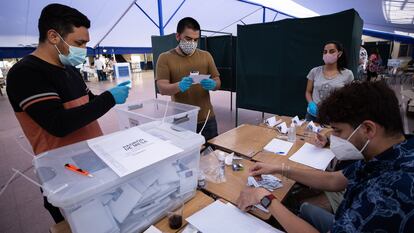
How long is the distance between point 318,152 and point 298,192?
0.46 m

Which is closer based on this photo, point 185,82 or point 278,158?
point 278,158

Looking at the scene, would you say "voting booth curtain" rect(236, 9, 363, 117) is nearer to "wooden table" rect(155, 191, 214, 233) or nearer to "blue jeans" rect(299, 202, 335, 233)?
"blue jeans" rect(299, 202, 335, 233)

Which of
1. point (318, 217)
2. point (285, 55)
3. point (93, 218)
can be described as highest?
point (285, 55)

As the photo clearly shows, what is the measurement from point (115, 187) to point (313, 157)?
132 centimetres

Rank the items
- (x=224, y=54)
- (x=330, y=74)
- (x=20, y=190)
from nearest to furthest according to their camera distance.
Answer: (x=330, y=74) → (x=20, y=190) → (x=224, y=54)

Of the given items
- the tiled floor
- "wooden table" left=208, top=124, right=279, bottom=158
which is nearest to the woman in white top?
"wooden table" left=208, top=124, right=279, bottom=158

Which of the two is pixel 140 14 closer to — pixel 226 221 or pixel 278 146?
pixel 278 146

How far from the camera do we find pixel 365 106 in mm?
776

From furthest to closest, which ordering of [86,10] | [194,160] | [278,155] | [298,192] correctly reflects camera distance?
[86,10] → [298,192] → [278,155] → [194,160]

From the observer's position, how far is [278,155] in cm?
159

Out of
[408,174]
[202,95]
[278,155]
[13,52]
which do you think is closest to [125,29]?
[13,52]

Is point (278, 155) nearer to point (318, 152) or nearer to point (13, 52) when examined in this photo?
point (318, 152)

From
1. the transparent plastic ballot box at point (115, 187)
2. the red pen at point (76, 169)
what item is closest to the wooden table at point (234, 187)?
the transparent plastic ballot box at point (115, 187)

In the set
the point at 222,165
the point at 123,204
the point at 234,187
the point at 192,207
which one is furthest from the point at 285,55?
the point at 123,204
